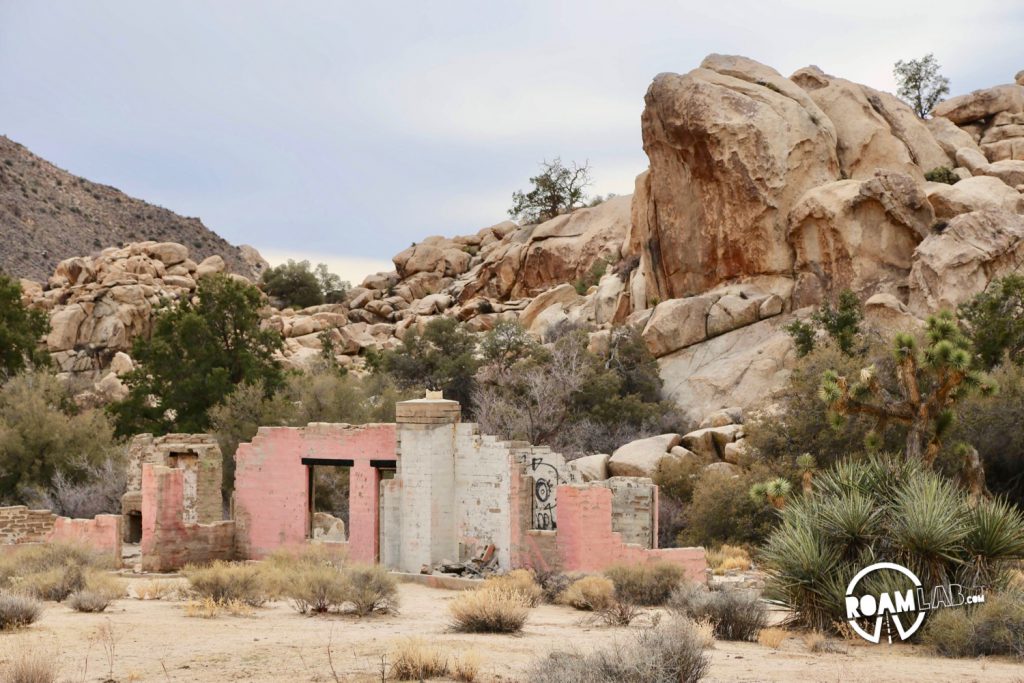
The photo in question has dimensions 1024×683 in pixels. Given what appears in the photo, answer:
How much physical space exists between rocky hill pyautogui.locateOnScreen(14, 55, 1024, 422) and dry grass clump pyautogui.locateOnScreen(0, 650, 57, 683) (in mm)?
25936

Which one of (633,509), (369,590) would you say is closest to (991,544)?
(369,590)

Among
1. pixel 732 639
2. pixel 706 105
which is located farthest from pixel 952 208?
pixel 732 639

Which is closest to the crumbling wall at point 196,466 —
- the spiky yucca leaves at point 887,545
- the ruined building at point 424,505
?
the ruined building at point 424,505

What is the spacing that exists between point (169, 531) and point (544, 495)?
8.20 metres

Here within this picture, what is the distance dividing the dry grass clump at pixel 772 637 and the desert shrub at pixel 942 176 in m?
34.4

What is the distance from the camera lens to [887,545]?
14.0 meters

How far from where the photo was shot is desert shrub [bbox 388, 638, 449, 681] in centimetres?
1095

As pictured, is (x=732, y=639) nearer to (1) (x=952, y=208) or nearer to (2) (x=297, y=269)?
(1) (x=952, y=208)

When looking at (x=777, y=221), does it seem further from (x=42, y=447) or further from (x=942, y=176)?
(x=42, y=447)

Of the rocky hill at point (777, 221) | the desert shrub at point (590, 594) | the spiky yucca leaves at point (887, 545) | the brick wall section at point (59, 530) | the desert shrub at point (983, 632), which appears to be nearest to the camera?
the desert shrub at point (983, 632)

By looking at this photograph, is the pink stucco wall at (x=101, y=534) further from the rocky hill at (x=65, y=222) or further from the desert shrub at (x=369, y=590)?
the rocky hill at (x=65, y=222)

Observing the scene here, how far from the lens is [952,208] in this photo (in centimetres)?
3903

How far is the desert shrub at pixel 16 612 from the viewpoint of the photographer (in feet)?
46.5

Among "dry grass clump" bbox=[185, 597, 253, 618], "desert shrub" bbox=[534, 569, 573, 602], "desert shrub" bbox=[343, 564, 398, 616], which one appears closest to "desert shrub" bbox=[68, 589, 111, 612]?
"dry grass clump" bbox=[185, 597, 253, 618]
